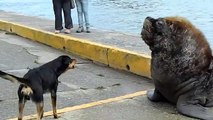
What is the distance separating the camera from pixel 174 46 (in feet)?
17.7

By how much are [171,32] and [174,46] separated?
0.17 meters

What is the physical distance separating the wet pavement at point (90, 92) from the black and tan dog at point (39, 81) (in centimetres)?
46

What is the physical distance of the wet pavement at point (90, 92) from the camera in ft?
17.9

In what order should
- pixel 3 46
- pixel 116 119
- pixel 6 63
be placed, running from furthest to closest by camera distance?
pixel 3 46 < pixel 6 63 < pixel 116 119

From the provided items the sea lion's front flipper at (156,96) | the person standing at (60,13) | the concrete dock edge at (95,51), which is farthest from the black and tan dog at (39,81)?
the person standing at (60,13)

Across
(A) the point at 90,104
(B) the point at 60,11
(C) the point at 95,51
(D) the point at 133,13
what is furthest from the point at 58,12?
(D) the point at 133,13

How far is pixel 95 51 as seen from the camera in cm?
905

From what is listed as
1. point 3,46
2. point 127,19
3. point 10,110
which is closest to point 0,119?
point 10,110

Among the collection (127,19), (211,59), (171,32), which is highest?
(171,32)

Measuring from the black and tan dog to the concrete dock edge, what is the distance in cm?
245

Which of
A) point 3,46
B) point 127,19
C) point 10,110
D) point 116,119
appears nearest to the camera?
point 116,119

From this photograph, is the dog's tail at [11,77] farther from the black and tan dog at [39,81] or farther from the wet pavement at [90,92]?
the wet pavement at [90,92]

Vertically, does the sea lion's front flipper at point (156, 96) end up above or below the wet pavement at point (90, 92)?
above

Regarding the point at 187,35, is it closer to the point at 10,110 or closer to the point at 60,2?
the point at 10,110
